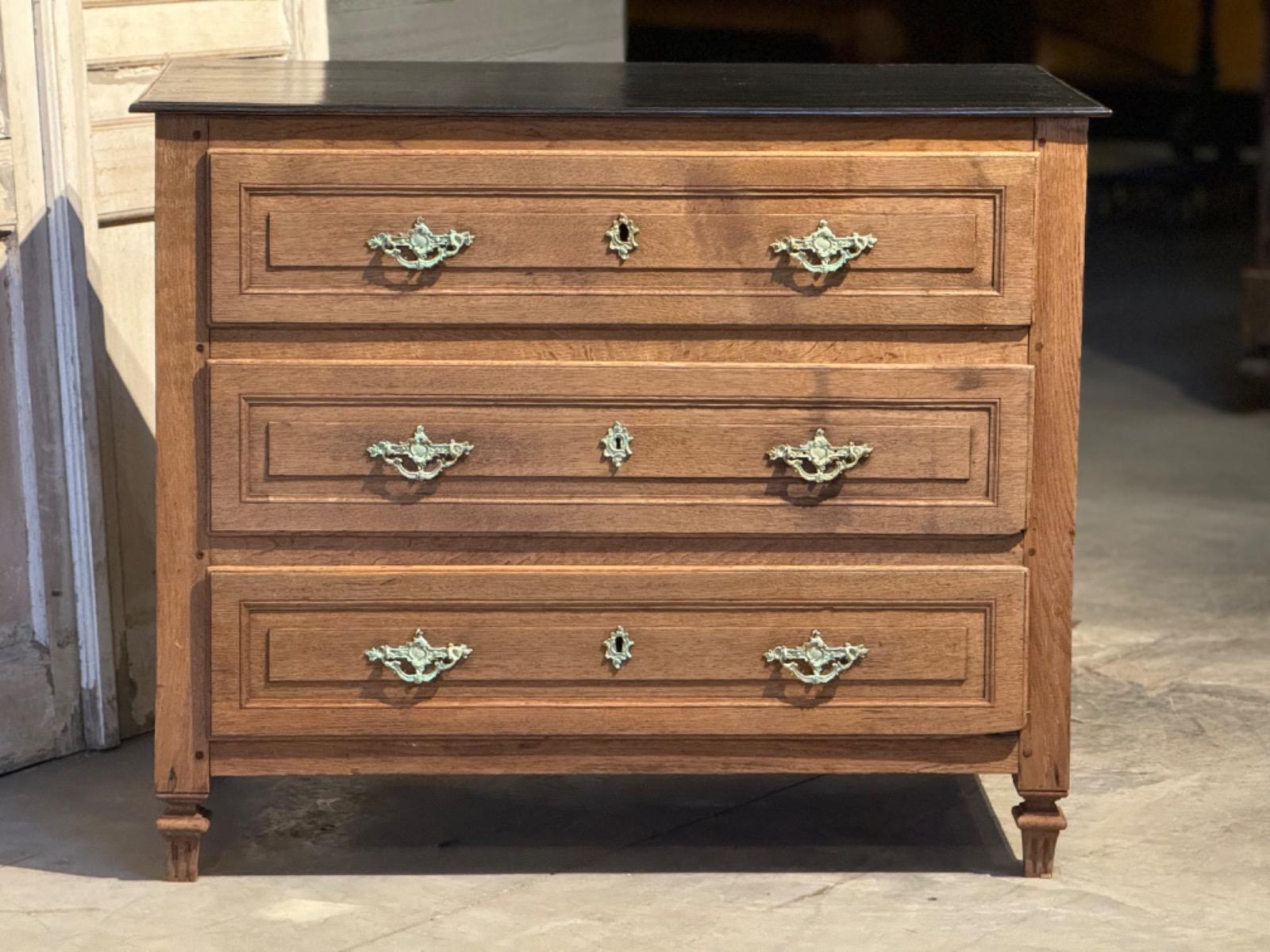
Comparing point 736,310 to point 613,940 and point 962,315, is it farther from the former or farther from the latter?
point 613,940

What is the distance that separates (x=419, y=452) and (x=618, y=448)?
247 mm

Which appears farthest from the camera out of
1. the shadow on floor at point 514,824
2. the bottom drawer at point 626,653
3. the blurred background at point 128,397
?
the blurred background at point 128,397

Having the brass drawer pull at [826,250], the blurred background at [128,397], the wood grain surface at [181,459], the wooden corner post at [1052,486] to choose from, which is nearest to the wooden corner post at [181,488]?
the wood grain surface at [181,459]

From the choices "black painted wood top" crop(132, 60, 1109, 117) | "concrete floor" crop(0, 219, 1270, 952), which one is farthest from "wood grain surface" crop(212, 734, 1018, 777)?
"black painted wood top" crop(132, 60, 1109, 117)

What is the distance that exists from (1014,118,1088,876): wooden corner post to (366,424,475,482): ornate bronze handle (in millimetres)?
724

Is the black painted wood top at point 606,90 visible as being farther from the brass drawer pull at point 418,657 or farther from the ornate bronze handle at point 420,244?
the brass drawer pull at point 418,657

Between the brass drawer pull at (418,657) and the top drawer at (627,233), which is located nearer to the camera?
the top drawer at (627,233)

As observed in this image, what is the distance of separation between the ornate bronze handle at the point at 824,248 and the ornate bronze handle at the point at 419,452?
0.47 metres

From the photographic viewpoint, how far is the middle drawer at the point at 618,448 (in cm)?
240

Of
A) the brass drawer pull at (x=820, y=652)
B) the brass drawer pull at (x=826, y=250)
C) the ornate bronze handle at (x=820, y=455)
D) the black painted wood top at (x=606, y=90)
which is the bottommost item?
the brass drawer pull at (x=820, y=652)

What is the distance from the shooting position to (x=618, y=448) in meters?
2.41

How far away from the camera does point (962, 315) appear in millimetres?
2389

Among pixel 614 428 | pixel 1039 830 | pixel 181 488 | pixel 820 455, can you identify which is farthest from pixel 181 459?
pixel 1039 830

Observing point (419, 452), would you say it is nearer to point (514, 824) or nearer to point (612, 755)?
point (612, 755)
